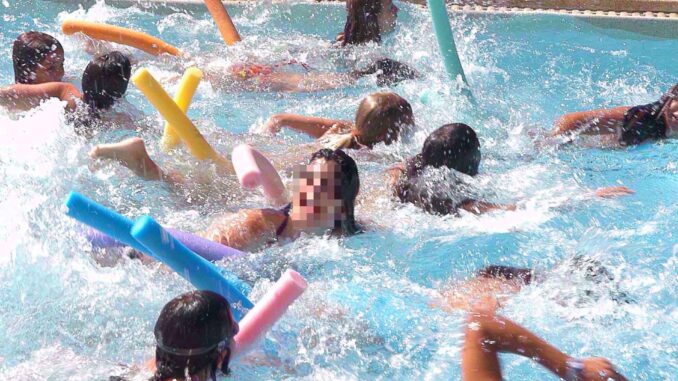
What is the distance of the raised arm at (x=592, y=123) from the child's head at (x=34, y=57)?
118 inches

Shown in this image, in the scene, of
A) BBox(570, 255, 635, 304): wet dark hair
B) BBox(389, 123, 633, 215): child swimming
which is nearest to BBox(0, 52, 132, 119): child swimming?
BBox(389, 123, 633, 215): child swimming

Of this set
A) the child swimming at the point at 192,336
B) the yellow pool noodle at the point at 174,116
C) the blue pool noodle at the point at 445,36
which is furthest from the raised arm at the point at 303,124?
the child swimming at the point at 192,336

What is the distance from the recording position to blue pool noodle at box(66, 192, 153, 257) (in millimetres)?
2803

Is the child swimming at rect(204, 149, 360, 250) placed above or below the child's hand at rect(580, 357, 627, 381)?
above

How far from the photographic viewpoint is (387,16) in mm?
6410

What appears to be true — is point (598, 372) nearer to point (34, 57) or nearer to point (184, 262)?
point (184, 262)

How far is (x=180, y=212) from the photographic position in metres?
4.32

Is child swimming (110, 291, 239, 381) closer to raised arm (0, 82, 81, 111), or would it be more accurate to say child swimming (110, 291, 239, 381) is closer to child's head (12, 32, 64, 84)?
raised arm (0, 82, 81, 111)

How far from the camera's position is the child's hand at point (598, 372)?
3.00 meters

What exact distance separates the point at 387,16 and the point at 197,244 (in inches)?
134

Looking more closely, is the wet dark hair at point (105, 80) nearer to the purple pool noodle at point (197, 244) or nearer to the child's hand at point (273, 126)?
the child's hand at point (273, 126)

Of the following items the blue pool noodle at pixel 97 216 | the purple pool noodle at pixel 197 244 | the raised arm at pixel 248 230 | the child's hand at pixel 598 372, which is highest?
the blue pool noodle at pixel 97 216

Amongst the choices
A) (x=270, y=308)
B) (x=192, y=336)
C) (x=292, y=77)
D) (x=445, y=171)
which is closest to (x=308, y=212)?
(x=445, y=171)

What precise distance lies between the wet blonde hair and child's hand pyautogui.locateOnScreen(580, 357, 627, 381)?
197cm
